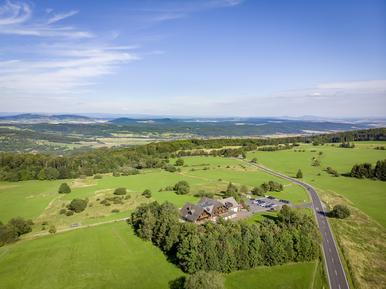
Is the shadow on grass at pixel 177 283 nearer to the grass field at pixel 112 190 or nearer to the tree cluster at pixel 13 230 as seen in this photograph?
the grass field at pixel 112 190

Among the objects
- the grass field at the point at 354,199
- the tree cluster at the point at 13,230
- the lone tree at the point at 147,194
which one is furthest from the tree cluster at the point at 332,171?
the tree cluster at the point at 13,230

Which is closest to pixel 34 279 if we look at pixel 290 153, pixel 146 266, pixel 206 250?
pixel 146 266

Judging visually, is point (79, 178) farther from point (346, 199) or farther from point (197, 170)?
point (346, 199)

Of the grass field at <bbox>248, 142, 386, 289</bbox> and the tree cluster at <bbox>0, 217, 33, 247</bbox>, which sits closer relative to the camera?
the grass field at <bbox>248, 142, 386, 289</bbox>

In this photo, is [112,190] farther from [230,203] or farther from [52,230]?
[230,203]

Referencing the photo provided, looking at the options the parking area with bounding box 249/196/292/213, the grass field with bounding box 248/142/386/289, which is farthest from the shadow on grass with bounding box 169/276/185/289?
the parking area with bounding box 249/196/292/213

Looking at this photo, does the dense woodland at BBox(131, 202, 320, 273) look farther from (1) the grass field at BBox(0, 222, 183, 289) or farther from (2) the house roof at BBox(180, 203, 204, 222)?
(2) the house roof at BBox(180, 203, 204, 222)
